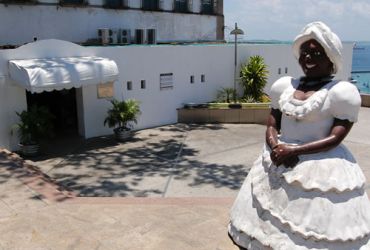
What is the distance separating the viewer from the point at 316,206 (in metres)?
4.28

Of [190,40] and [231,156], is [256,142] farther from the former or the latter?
[190,40]

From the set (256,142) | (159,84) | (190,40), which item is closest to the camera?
(256,142)

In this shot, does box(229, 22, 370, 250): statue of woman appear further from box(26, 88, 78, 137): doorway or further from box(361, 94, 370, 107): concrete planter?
box(361, 94, 370, 107): concrete planter

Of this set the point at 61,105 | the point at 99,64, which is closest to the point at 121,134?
the point at 99,64

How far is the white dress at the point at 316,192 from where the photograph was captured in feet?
14.0

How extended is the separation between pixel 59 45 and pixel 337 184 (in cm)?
932

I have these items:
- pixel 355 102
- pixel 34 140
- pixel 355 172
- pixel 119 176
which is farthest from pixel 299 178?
pixel 34 140

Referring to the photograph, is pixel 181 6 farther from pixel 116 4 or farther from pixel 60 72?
pixel 60 72

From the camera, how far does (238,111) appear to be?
1493cm

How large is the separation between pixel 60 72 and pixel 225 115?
653 cm

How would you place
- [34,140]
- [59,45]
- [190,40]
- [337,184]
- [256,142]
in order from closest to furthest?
Result: [337,184] → [34,140] → [59,45] → [256,142] → [190,40]

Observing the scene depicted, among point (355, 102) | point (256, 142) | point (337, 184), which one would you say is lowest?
point (256, 142)

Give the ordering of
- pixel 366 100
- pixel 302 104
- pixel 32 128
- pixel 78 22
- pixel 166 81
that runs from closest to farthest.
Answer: pixel 302 104
pixel 32 128
pixel 166 81
pixel 78 22
pixel 366 100

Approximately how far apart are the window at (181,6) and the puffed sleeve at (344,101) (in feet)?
52.1
